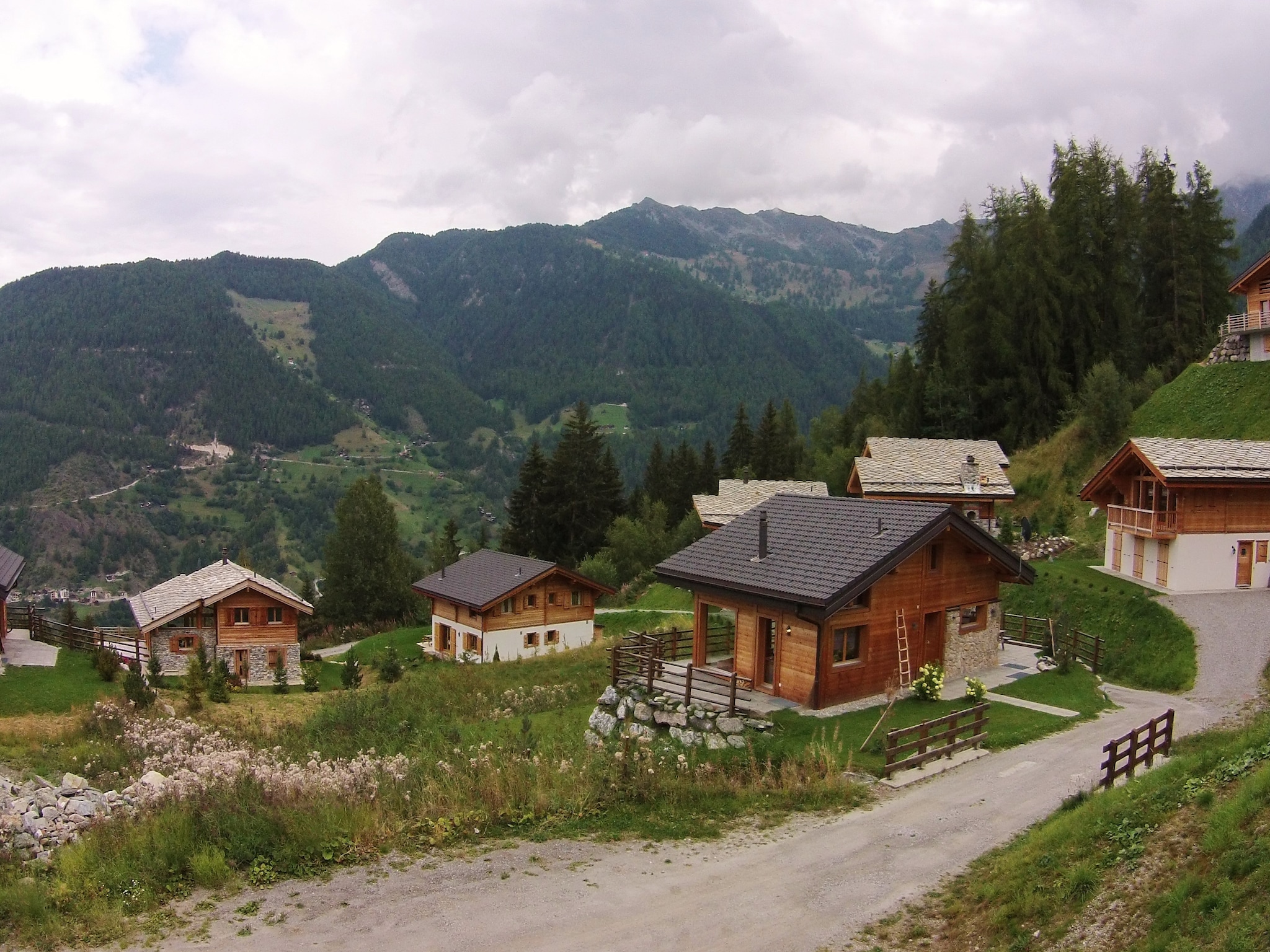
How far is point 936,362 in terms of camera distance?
2579 inches

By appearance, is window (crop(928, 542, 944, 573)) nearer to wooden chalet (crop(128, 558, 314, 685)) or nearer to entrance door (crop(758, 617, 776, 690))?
entrance door (crop(758, 617, 776, 690))

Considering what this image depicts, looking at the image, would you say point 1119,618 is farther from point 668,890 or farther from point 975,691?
point 668,890

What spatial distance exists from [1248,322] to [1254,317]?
0.43 m

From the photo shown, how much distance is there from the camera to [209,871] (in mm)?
12359

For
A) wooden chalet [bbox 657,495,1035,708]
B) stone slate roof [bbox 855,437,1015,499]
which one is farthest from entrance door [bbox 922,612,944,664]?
stone slate roof [bbox 855,437,1015,499]

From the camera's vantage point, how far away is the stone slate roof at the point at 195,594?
43.6 m

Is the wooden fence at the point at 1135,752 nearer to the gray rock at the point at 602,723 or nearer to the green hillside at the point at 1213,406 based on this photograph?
the gray rock at the point at 602,723

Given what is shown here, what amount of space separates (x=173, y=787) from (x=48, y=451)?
210m

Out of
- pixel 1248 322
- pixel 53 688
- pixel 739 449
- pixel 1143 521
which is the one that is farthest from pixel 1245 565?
pixel 739 449

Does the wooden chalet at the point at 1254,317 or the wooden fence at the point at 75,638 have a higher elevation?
the wooden chalet at the point at 1254,317

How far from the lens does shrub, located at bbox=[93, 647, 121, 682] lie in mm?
33031

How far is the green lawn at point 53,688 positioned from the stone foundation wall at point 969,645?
25775mm

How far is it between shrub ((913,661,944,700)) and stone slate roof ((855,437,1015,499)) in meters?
23.4

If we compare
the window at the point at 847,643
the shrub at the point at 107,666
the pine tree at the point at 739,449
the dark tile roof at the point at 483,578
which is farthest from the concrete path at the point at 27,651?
the pine tree at the point at 739,449
